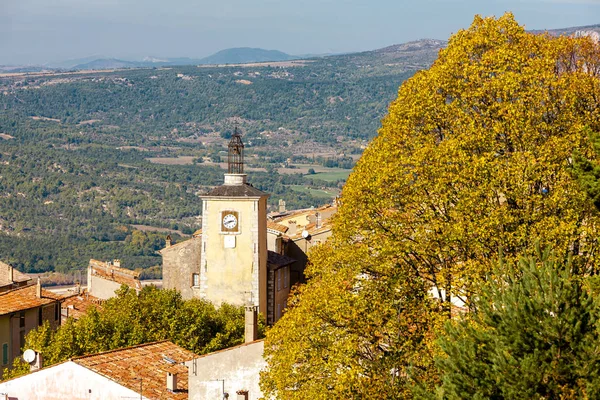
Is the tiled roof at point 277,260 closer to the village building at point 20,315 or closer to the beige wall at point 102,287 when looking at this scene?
the village building at point 20,315

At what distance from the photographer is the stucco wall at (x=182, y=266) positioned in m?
79.8

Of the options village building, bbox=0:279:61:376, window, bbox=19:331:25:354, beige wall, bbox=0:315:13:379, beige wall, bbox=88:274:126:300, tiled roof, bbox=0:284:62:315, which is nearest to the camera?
beige wall, bbox=0:315:13:379

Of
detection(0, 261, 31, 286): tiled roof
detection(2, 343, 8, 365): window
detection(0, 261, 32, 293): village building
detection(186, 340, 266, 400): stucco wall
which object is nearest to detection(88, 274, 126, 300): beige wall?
detection(0, 261, 32, 293): village building

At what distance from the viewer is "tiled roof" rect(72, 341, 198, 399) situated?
39.6 meters

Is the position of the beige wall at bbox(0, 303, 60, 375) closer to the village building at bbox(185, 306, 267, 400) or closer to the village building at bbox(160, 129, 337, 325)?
the village building at bbox(160, 129, 337, 325)

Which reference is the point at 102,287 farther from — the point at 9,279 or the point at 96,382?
the point at 96,382

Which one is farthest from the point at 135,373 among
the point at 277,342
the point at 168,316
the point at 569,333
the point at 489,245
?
the point at 168,316

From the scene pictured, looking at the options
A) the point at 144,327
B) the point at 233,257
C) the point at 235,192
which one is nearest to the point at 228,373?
the point at 144,327

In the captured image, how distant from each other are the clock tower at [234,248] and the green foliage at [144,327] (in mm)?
2270

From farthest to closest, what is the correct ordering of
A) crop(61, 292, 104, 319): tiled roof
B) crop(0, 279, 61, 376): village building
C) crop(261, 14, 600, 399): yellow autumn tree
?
crop(61, 292, 104, 319): tiled roof < crop(0, 279, 61, 376): village building < crop(261, 14, 600, 399): yellow autumn tree

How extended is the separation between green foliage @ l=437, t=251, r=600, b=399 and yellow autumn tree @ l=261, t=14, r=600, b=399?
12.1 feet

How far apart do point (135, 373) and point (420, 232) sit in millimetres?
14006

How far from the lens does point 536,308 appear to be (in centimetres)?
2391

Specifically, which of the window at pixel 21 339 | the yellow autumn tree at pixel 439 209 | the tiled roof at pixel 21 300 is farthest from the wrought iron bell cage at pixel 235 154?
the yellow autumn tree at pixel 439 209
